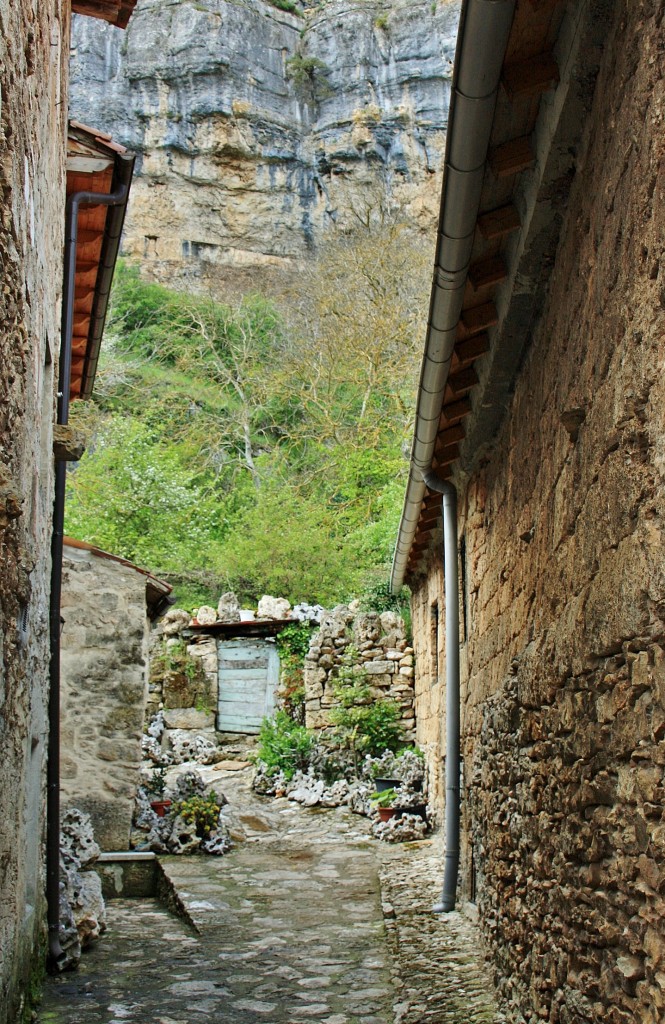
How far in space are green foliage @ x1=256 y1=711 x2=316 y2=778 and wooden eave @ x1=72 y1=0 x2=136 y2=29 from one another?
9386mm

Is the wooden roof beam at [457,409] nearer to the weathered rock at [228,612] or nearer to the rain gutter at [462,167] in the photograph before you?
the rain gutter at [462,167]

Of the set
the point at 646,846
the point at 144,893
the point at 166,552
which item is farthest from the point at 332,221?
the point at 646,846

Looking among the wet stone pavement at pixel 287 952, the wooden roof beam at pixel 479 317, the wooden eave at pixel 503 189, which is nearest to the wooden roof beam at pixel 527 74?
the wooden eave at pixel 503 189

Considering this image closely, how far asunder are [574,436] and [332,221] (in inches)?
1199

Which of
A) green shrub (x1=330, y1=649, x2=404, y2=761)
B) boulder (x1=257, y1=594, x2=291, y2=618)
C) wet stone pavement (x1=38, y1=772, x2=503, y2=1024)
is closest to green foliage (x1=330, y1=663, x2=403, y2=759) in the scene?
green shrub (x1=330, y1=649, x2=404, y2=761)

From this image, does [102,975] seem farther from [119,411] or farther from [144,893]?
[119,411]

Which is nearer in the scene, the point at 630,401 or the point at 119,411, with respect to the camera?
the point at 630,401

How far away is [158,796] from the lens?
9352 mm

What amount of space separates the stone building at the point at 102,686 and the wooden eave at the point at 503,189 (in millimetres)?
4066

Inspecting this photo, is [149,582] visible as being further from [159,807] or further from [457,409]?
[457,409]

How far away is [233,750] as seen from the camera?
15492 millimetres

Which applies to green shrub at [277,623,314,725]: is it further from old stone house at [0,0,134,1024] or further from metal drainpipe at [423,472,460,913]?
old stone house at [0,0,134,1024]

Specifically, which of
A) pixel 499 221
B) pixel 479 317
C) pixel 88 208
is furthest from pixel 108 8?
pixel 499 221

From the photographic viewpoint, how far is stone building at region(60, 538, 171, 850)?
7.98 meters
